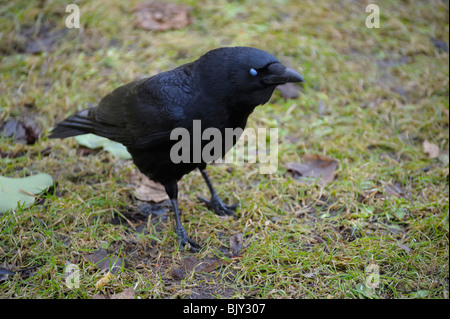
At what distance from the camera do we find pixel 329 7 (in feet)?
21.2

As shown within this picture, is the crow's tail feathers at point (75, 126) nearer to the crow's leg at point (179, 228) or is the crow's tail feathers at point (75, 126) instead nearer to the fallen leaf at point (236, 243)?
the crow's leg at point (179, 228)

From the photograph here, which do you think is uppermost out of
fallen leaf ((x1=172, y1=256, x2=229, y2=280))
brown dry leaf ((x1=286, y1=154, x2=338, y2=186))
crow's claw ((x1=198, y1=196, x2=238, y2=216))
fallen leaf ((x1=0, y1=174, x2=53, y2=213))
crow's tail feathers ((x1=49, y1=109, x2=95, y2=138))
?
crow's tail feathers ((x1=49, y1=109, x2=95, y2=138))

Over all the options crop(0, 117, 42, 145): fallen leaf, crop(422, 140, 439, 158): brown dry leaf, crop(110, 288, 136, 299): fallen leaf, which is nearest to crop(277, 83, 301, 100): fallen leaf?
crop(422, 140, 439, 158): brown dry leaf

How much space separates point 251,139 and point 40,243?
224 cm

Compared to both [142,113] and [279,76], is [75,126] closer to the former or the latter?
[142,113]

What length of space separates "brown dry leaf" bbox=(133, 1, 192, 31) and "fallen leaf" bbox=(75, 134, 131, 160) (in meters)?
2.20

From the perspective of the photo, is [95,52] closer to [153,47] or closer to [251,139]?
[153,47]

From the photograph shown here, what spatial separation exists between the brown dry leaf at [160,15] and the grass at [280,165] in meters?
0.12

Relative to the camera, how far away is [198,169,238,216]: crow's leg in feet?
12.0

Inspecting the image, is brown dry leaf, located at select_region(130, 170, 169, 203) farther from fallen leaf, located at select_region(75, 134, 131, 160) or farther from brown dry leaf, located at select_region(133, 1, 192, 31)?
brown dry leaf, located at select_region(133, 1, 192, 31)

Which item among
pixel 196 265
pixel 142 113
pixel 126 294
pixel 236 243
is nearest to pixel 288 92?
pixel 142 113

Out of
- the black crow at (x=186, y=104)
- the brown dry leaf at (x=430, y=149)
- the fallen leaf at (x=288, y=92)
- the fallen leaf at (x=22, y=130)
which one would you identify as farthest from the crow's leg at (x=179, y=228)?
the brown dry leaf at (x=430, y=149)

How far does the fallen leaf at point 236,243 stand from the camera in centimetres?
321
